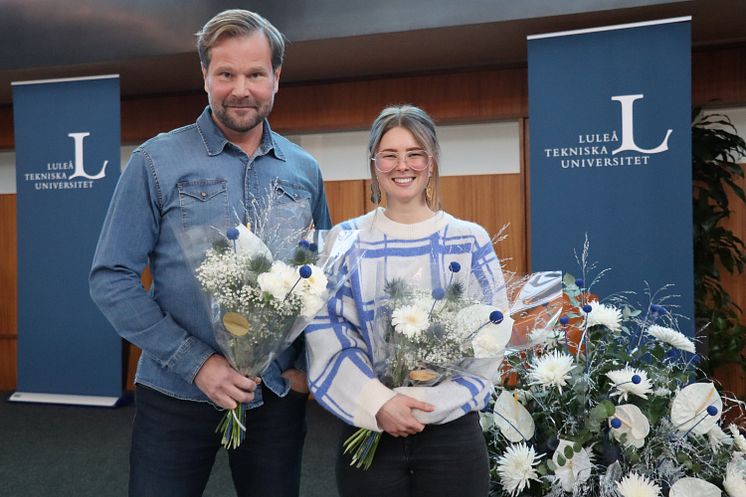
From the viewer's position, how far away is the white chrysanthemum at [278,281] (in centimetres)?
126

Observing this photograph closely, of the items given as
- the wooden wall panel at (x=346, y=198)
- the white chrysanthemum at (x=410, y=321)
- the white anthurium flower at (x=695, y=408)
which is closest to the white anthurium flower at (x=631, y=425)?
the white anthurium flower at (x=695, y=408)

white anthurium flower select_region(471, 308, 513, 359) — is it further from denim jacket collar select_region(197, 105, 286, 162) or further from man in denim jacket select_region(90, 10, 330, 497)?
denim jacket collar select_region(197, 105, 286, 162)

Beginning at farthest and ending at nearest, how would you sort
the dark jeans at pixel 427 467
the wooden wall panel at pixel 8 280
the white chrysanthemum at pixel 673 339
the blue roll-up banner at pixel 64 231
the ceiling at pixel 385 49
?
the wooden wall panel at pixel 8 280, the blue roll-up banner at pixel 64 231, the ceiling at pixel 385 49, the white chrysanthemum at pixel 673 339, the dark jeans at pixel 427 467

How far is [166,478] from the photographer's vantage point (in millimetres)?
1495

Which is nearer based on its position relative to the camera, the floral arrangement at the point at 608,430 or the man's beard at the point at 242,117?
the man's beard at the point at 242,117

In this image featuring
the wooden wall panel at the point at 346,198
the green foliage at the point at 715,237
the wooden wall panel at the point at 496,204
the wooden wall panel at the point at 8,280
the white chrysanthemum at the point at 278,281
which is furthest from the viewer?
the wooden wall panel at the point at 8,280

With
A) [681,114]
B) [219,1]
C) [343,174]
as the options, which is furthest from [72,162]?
[681,114]

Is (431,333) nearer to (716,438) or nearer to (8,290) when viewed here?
(716,438)

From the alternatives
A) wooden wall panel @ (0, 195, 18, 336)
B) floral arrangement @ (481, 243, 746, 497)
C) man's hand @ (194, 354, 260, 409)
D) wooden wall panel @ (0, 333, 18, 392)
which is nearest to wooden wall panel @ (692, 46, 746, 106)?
floral arrangement @ (481, 243, 746, 497)

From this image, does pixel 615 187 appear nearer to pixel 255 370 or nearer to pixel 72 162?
pixel 255 370

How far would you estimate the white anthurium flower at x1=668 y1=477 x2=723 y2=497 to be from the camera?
175 centimetres

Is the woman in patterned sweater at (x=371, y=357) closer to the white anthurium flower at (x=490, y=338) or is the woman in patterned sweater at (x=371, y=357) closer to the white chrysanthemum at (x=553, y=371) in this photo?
the white anthurium flower at (x=490, y=338)

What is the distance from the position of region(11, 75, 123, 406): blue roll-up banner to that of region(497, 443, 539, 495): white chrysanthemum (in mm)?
4048

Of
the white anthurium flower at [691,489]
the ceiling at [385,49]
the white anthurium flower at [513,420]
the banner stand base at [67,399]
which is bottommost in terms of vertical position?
the banner stand base at [67,399]
